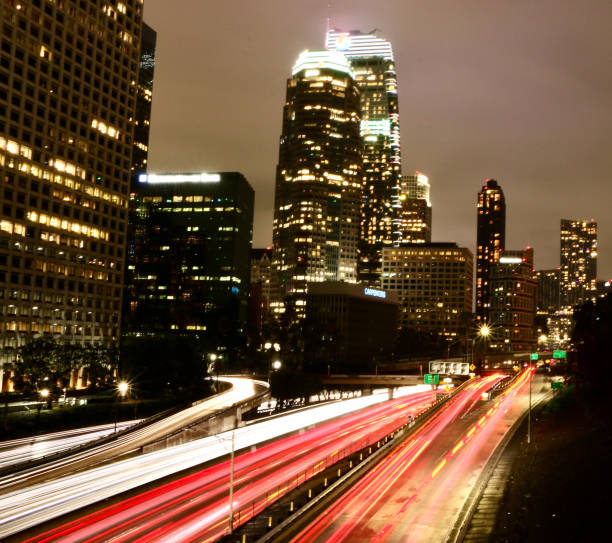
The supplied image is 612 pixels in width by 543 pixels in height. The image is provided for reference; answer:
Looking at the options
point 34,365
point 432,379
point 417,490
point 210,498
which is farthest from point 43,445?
point 432,379

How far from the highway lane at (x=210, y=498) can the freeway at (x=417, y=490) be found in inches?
198

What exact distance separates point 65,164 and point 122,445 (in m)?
87.3

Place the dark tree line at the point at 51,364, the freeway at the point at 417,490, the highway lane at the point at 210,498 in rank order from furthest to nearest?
the dark tree line at the point at 51,364, the freeway at the point at 417,490, the highway lane at the point at 210,498

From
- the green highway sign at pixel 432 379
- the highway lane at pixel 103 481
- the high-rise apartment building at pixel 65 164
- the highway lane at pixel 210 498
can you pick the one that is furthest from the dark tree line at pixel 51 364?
the green highway sign at pixel 432 379

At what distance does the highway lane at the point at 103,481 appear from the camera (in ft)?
131

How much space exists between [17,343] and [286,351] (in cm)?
8451

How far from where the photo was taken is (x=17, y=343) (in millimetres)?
123562

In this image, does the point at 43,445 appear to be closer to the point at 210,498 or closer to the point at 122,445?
the point at 122,445

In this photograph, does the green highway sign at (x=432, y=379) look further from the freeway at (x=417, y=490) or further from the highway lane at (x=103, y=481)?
the highway lane at (x=103, y=481)

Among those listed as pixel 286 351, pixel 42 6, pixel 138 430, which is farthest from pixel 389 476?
pixel 286 351

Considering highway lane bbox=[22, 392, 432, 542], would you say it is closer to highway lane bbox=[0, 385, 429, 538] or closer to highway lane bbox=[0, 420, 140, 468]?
highway lane bbox=[0, 385, 429, 538]

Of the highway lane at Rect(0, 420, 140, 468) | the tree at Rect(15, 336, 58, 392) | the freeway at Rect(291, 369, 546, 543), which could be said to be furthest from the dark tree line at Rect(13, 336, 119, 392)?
the freeway at Rect(291, 369, 546, 543)

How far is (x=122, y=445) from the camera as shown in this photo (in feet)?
224

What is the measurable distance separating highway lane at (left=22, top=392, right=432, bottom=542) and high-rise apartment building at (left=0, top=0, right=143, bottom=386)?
7758cm
